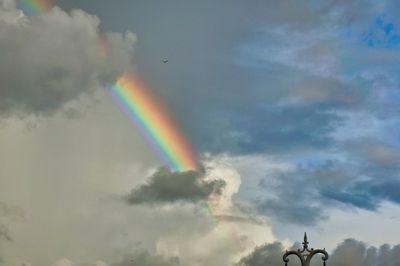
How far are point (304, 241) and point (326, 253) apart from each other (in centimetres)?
133

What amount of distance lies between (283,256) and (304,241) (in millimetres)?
1222

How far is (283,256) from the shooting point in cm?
8262

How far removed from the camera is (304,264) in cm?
8144

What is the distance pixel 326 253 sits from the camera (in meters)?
82.1

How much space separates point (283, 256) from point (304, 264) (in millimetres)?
1523

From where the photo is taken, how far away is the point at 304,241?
3260 inches

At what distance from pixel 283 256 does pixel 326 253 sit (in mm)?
2054

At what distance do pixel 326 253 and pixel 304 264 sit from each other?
131 cm
